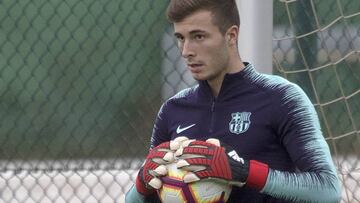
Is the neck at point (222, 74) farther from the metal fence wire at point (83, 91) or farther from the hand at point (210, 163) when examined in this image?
the metal fence wire at point (83, 91)

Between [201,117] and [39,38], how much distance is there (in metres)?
2.88

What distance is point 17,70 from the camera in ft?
18.1

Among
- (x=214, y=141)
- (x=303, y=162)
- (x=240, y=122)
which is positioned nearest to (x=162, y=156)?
(x=214, y=141)

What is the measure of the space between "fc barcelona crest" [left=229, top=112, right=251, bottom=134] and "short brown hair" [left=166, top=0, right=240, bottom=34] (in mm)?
240

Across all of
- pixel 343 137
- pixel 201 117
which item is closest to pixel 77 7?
pixel 343 137

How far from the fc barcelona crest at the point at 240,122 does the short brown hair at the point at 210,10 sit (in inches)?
9.5

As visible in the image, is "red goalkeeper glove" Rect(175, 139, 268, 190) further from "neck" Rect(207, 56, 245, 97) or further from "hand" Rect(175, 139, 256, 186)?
"neck" Rect(207, 56, 245, 97)

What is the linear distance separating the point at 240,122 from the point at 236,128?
21mm

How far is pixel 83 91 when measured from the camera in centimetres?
550

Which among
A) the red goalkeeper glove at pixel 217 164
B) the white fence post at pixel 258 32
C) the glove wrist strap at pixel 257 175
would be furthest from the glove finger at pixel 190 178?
the white fence post at pixel 258 32

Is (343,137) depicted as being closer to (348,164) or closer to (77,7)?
(348,164)

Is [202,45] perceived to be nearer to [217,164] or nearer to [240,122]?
[240,122]

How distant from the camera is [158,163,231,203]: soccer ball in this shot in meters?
2.58

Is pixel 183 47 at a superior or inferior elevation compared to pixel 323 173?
superior
